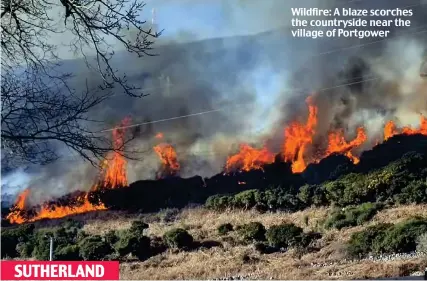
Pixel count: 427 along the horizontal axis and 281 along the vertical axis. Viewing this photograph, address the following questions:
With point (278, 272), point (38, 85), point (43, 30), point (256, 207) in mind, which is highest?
point (43, 30)

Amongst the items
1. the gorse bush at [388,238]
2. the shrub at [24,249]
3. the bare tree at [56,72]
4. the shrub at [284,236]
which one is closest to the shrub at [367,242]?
the gorse bush at [388,238]

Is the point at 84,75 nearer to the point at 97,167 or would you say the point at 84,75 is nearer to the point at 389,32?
the point at 97,167

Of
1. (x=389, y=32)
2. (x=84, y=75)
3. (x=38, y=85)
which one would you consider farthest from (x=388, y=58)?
(x=38, y=85)

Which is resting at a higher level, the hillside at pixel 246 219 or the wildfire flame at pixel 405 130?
the wildfire flame at pixel 405 130

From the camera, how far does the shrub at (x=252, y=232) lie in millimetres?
6816

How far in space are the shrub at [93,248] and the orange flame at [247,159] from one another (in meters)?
1.32

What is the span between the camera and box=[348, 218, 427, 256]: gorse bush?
21.8 ft

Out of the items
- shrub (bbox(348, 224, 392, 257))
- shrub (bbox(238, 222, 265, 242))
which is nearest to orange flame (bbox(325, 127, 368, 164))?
shrub (bbox(348, 224, 392, 257))

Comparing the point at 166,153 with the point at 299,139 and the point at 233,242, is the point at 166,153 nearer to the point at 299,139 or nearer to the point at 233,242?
the point at 233,242

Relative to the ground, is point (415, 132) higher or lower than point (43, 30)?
lower

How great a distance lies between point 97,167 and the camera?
22.5 ft

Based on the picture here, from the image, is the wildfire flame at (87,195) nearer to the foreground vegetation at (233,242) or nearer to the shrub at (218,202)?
the foreground vegetation at (233,242)

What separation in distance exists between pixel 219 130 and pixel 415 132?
179 centimetres

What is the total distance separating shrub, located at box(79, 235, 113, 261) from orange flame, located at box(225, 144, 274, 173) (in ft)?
4.33
